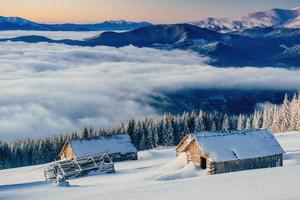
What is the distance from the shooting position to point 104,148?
83.4 metres

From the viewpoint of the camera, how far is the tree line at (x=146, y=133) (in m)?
125

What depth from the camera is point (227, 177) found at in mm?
47719

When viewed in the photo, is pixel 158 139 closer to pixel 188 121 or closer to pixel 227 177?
pixel 188 121

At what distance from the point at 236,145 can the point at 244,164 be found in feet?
8.09

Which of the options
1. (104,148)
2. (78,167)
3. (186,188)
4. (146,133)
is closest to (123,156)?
(104,148)

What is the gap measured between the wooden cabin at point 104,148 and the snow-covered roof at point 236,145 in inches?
969

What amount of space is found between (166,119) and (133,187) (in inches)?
3794

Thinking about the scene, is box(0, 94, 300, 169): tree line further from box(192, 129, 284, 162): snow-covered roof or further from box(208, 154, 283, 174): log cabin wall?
box(208, 154, 283, 174): log cabin wall

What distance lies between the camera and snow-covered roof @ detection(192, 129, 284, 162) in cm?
5838

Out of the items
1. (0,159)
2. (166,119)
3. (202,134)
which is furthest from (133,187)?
(166,119)

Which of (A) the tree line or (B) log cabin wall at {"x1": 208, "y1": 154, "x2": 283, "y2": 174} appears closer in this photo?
(B) log cabin wall at {"x1": 208, "y1": 154, "x2": 283, "y2": 174}

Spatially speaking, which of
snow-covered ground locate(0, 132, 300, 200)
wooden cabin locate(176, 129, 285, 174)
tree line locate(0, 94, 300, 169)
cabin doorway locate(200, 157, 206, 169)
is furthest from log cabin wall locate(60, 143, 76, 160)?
cabin doorway locate(200, 157, 206, 169)

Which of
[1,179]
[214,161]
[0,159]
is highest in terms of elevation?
[214,161]

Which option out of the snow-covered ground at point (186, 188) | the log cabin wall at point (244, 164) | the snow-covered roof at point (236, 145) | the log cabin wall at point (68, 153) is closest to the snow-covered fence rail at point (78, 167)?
the snow-covered ground at point (186, 188)
